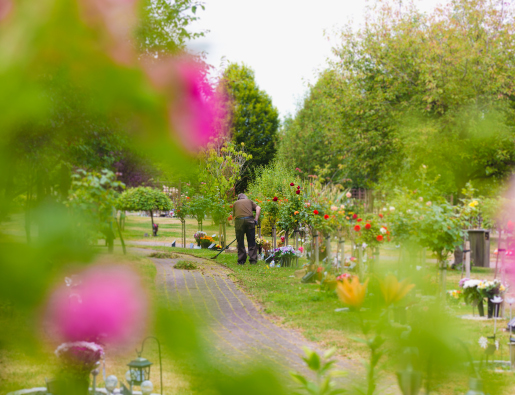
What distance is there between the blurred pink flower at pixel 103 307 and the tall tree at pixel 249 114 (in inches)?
7.0

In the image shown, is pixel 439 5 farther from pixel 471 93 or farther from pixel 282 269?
pixel 282 269

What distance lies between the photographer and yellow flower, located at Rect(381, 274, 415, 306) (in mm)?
681

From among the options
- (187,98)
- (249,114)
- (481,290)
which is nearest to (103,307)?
(187,98)

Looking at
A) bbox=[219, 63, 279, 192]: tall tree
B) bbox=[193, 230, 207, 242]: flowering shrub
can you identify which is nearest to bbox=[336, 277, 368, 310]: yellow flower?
bbox=[219, 63, 279, 192]: tall tree

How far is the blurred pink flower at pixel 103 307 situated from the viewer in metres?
0.31

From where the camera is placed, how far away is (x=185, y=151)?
34 cm

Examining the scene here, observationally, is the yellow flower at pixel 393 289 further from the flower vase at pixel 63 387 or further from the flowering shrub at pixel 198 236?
the flowering shrub at pixel 198 236

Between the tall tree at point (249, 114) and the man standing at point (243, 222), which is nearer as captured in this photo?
the tall tree at point (249, 114)

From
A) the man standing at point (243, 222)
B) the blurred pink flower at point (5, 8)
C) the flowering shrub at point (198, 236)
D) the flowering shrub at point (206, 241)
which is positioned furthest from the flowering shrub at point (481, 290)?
the flowering shrub at point (206, 241)

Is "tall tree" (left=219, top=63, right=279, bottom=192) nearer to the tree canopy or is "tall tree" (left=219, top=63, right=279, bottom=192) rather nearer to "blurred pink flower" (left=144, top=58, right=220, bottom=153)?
"blurred pink flower" (left=144, top=58, right=220, bottom=153)

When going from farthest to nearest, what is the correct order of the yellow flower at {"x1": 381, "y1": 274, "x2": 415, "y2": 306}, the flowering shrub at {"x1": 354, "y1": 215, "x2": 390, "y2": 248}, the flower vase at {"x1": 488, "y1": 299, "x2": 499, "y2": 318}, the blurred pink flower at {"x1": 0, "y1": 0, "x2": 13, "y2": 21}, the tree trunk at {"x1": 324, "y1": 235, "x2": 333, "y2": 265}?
the tree trunk at {"x1": 324, "y1": 235, "x2": 333, "y2": 265}, the flowering shrub at {"x1": 354, "y1": 215, "x2": 390, "y2": 248}, the flower vase at {"x1": 488, "y1": 299, "x2": 499, "y2": 318}, the yellow flower at {"x1": 381, "y1": 274, "x2": 415, "y2": 306}, the blurred pink flower at {"x1": 0, "y1": 0, "x2": 13, "y2": 21}

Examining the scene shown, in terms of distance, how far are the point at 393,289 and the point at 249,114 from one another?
32cm

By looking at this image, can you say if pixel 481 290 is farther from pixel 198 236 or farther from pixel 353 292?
pixel 198 236

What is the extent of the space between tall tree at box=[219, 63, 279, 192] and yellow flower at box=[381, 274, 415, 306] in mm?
250
